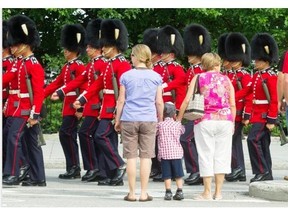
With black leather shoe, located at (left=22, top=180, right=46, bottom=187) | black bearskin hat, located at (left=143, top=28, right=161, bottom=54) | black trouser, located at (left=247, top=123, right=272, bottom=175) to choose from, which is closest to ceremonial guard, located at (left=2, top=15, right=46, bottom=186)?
black leather shoe, located at (left=22, top=180, right=46, bottom=187)

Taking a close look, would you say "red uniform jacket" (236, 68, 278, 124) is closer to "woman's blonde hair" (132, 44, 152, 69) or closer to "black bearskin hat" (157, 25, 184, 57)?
"black bearskin hat" (157, 25, 184, 57)

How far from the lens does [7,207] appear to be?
34.1ft

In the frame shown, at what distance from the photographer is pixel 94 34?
47.6 feet

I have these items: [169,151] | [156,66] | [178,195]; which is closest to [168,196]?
[178,195]

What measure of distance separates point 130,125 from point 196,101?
0.68 metres

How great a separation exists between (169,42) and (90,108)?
1.42 m

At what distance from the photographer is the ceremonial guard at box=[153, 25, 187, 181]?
13.8m

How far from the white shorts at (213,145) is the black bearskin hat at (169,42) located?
3.00 metres

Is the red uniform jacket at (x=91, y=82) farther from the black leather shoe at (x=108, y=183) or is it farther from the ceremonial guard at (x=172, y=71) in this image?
the black leather shoe at (x=108, y=183)

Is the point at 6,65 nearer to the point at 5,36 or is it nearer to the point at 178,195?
the point at 5,36

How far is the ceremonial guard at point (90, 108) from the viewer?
13.8 m

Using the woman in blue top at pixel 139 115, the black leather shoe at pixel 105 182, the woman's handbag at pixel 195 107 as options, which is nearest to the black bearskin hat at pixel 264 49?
the black leather shoe at pixel 105 182
